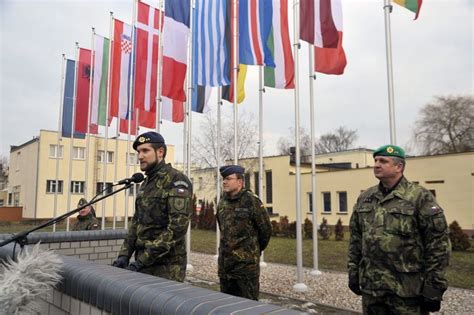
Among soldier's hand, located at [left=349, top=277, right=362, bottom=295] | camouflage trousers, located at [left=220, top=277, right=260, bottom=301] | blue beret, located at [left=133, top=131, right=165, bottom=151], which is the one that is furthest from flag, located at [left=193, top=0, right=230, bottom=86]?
soldier's hand, located at [left=349, top=277, right=362, bottom=295]

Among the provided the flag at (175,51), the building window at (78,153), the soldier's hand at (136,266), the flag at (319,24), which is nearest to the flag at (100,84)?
the flag at (175,51)

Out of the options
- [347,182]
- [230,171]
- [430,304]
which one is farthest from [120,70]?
[347,182]

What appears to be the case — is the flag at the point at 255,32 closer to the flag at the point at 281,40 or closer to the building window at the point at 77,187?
the flag at the point at 281,40

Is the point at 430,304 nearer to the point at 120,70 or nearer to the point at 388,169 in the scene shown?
the point at 388,169

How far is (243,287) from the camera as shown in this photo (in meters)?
4.34

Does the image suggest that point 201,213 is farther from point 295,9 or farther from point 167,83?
point 295,9

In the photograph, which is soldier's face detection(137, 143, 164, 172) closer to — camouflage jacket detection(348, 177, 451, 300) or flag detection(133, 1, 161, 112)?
camouflage jacket detection(348, 177, 451, 300)

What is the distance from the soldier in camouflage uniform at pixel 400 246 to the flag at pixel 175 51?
8088 mm

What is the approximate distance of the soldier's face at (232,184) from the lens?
4.56 m

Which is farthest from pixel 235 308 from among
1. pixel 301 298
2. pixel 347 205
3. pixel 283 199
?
pixel 283 199

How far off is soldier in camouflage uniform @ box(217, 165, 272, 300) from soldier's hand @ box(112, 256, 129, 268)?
1.47 meters

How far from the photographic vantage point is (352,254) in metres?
3.61

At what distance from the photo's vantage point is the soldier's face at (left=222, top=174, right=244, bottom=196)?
180 inches

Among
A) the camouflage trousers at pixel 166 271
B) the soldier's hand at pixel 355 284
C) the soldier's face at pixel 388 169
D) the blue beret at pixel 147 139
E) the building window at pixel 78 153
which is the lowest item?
the soldier's hand at pixel 355 284
